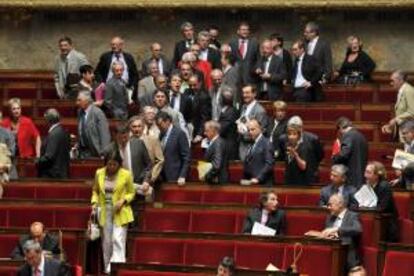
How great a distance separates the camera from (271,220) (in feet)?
31.4

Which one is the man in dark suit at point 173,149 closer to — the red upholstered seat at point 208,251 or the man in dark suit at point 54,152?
the man in dark suit at point 54,152

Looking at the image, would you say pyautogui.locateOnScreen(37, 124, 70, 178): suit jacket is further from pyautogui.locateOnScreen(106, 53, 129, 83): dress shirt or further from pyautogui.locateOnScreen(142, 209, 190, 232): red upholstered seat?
pyautogui.locateOnScreen(106, 53, 129, 83): dress shirt

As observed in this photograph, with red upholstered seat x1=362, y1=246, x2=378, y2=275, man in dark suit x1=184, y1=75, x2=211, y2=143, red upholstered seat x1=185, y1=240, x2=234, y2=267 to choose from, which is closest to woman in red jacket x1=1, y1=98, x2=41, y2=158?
man in dark suit x1=184, y1=75, x2=211, y2=143

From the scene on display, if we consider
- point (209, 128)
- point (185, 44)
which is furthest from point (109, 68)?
point (209, 128)

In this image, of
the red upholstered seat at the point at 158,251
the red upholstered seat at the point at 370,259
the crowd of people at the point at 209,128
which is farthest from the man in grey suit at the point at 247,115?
the red upholstered seat at the point at 370,259

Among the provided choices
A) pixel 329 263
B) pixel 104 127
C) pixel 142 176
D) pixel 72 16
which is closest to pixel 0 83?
pixel 72 16

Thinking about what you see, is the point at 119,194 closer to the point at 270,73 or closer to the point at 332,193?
the point at 332,193

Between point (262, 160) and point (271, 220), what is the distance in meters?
0.86

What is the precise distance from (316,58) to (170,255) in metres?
3.04

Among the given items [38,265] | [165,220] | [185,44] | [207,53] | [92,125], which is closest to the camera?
[38,265]

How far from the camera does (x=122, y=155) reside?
1013 centimetres

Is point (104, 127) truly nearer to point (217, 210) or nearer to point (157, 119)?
point (157, 119)

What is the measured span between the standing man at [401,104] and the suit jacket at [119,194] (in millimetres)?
2267

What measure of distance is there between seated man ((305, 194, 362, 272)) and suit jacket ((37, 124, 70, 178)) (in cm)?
A: 213
